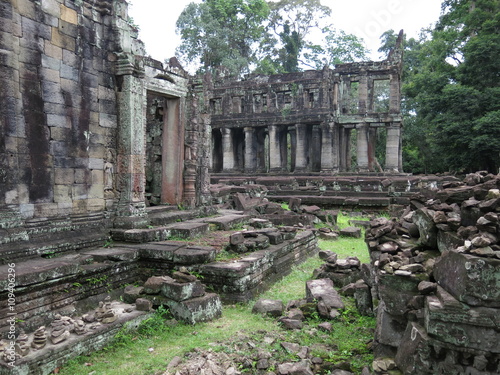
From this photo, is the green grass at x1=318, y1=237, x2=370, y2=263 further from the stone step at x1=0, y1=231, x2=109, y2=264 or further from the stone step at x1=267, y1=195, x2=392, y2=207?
the stone step at x1=0, y1=231, x2=109, y2=264

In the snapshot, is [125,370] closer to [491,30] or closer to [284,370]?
[284,370]

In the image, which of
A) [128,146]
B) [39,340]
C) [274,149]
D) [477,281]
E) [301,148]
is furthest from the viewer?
[274,149]

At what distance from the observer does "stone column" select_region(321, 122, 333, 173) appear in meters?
24.5

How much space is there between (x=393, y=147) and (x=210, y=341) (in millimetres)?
23260

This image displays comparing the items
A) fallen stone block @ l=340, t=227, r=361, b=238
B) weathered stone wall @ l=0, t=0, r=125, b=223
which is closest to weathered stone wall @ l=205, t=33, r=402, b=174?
fallen stone block @ l=340, t=227, r=361, b=238

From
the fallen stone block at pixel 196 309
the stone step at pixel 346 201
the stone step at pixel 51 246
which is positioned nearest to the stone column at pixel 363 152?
the stone step at pixel 346 201

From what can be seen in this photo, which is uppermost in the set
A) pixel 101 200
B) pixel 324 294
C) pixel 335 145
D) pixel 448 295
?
pixel 335 145

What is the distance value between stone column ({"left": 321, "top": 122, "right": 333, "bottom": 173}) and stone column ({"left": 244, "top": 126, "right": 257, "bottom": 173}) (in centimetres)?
539

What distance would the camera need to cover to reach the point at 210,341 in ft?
13.8

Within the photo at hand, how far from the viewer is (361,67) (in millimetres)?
25828

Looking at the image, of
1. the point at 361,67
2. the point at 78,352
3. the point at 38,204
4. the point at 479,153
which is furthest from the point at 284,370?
the point at 361,67

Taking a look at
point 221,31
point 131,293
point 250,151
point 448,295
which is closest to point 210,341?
point 131,293

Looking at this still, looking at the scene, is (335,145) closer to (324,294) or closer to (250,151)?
(250,151)

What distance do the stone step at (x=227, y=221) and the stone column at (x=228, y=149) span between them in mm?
18815
